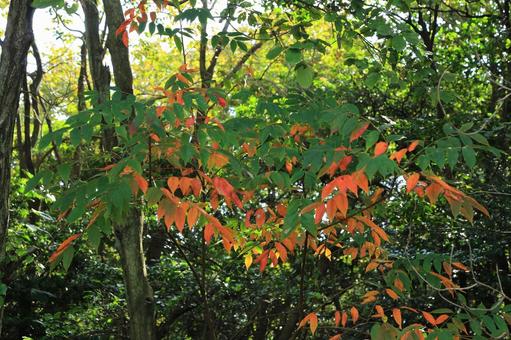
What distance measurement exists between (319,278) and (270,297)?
65cm

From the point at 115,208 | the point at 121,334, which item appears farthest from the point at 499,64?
the point at 115,208

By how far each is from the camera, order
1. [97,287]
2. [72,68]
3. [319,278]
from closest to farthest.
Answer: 1. [319,278]
2. [97,287]
3. [72,68]

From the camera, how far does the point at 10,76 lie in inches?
119

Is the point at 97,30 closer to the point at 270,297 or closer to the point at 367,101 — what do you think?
the point at 270,297

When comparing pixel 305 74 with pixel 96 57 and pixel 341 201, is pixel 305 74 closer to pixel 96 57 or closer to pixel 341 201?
pixel 341 201

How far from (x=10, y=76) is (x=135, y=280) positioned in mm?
1570

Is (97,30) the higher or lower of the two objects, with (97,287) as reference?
higher

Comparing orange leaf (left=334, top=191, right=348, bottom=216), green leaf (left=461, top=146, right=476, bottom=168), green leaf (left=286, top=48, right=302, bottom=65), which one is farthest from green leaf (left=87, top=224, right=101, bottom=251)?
green leaf (left=461, top=146, right=476, bottom=168)

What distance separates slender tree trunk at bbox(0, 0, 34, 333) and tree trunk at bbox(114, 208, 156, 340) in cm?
92

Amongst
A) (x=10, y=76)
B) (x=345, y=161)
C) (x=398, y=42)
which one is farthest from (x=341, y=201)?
(x=10, y=76)

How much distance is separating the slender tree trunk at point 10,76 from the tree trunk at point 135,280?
3.01ft

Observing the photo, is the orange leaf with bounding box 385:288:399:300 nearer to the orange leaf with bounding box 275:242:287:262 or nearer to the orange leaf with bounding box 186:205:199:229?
the orange leaf with bounding box 275:242:287:262

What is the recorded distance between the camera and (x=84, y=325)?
6.07m

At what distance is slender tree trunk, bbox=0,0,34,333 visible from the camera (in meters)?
3.02
